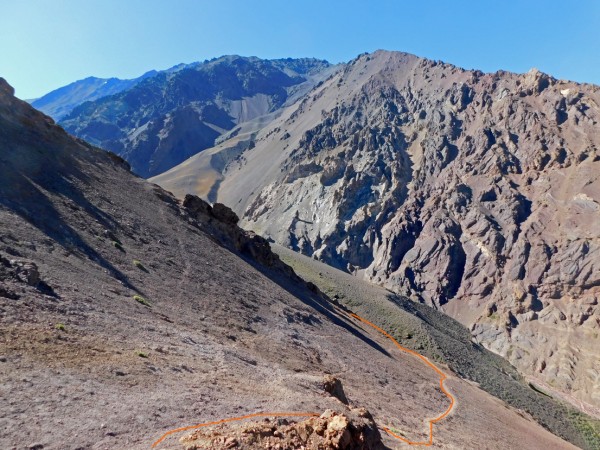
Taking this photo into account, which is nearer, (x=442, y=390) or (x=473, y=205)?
(x=442, y=390)

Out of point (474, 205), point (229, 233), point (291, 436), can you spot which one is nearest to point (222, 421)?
point (291, 436)

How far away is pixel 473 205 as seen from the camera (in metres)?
102

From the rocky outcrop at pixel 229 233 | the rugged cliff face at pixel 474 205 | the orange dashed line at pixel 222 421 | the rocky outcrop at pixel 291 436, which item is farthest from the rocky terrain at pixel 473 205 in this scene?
the rocky outcrop at pixel 291 436

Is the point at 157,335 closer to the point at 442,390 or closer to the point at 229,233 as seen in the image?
the point at 442,390

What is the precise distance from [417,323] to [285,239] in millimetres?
64785

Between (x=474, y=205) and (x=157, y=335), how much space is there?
9650 centimetres

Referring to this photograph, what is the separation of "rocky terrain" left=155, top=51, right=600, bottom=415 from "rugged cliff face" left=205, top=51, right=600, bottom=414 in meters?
0.30

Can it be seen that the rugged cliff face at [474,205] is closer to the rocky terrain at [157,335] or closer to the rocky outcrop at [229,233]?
the rocky terrain at [157,335]

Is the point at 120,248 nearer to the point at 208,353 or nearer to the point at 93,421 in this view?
the point at 208,353

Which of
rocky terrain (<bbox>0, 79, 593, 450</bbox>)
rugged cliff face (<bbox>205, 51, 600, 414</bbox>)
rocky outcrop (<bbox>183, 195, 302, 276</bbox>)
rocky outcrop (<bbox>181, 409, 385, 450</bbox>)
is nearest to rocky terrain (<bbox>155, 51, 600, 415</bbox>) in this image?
rugged cliff face (<bbox>205, 51, 600, 414</bbox>)

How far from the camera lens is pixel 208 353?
674 inches

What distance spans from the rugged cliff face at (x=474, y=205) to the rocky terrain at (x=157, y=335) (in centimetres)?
3611

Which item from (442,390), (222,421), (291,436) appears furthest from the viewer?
(442,390)

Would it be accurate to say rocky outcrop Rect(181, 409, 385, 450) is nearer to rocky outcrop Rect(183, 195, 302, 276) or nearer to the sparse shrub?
the sparse shrub
